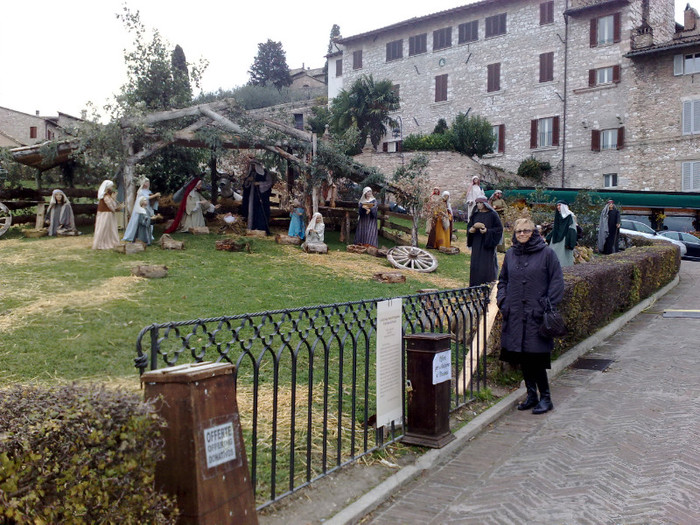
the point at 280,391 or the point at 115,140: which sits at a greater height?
the point at 115,140

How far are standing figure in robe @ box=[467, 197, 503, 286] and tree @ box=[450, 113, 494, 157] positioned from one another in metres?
27.9

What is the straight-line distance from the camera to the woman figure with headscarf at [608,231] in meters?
21.0

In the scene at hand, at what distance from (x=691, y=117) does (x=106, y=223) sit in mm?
30661

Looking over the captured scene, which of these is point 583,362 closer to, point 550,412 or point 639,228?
point 550,412

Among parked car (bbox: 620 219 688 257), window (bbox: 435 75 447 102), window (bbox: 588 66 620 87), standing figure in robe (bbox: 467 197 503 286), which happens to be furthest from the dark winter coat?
window (bbox: 435 75 447 102)

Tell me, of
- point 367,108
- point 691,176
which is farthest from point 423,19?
point 691,176

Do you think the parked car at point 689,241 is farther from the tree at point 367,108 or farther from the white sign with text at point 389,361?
the white sign with text at point 389,361

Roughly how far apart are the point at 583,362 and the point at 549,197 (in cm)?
2125

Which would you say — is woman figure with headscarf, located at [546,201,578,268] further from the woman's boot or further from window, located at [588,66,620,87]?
window, located at [588,66,620,87]

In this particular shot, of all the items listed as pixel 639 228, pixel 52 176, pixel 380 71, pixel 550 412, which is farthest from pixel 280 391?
pixel 380 71

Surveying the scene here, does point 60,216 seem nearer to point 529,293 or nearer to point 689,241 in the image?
point 529,293

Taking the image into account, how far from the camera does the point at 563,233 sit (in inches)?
528

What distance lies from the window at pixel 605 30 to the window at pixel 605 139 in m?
4.93

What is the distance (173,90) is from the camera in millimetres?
21125
